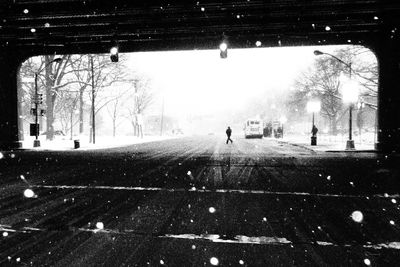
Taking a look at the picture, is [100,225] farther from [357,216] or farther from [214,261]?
[357,216]

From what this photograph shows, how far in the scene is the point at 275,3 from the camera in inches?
653

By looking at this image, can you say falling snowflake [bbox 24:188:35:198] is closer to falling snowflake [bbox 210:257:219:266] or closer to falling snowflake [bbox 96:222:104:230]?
falling snowflake [bbox 96:222:104:230]

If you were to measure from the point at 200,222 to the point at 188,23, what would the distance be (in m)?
15.5

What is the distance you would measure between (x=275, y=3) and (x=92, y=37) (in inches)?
490

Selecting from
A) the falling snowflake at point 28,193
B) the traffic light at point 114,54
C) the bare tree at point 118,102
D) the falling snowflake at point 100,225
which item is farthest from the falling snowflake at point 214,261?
the bare tree at point 118,102

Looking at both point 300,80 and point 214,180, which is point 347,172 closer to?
point 214,180

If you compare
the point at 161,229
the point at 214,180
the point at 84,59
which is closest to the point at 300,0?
the point at 214,180

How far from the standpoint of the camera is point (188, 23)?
66.9ft

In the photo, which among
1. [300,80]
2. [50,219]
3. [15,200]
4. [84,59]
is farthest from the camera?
[300,80]

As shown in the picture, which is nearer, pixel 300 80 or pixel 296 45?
pixel 296 45

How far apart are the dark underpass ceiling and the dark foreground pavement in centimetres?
837

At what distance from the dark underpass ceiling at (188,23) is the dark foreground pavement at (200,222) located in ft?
27.5

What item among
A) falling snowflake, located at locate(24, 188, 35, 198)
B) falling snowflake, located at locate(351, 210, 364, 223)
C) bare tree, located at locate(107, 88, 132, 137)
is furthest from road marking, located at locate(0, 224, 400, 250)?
bare tree, located at locate(107, 88, 132, 137)

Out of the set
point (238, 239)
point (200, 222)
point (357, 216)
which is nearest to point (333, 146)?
point (357, 216)
